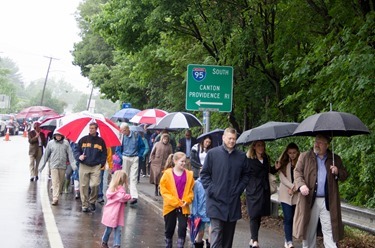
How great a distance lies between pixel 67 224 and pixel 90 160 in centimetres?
218

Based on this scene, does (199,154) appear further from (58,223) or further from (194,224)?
(194,224)

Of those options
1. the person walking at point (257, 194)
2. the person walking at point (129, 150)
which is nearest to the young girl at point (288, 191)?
the person walking at point (257, 194)

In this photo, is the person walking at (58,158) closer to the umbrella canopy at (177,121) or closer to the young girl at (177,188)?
the umbrella canopy at (177,121)

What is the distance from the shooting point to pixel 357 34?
11.3 metres

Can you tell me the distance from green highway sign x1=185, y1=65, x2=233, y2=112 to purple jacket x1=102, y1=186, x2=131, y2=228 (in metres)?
4.61

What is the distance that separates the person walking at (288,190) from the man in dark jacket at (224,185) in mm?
1561

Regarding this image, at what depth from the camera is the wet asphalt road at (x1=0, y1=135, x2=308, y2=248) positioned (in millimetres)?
10117

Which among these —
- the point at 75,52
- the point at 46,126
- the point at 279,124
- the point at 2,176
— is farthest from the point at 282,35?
the point at 75,52

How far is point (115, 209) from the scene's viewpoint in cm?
963

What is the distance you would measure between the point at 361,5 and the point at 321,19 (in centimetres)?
256

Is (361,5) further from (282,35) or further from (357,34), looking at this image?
(282,35)

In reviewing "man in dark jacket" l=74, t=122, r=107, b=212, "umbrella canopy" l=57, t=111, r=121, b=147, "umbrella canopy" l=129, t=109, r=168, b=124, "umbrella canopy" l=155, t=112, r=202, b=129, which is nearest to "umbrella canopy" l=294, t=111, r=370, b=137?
"man in dark jacket" l=74, t=122, r=107, b=212

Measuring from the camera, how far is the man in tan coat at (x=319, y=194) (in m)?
8.32

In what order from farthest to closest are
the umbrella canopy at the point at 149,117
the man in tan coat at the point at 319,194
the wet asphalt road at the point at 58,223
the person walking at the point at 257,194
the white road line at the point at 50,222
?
the umbrella canopy at the point at 149,117, the wet asphalt road at the point at 58,223, the white road line at the point at 50,222, the person walking at the point at 257,194, the man in tan coat at the point at 319,194
